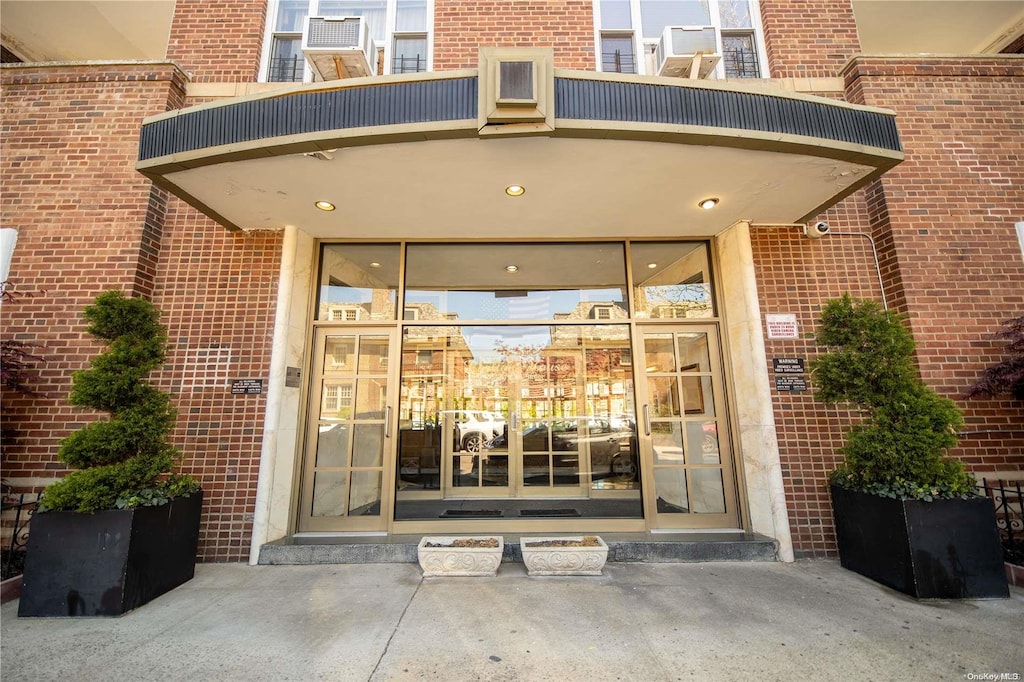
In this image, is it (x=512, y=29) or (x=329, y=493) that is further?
(x=512, y=29)

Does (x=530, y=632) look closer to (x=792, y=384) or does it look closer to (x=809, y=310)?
(x=792, y=384)

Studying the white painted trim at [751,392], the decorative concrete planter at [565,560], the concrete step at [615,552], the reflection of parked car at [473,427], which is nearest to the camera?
the decorative concrete planter at [565,560]

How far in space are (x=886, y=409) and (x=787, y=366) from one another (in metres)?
1.03

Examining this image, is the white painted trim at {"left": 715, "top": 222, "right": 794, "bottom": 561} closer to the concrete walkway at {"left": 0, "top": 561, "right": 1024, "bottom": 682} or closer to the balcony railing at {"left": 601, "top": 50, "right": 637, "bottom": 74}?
the concrete walkway at {"left": 0, "top": 561, "right": 1024, "bottom": 682}

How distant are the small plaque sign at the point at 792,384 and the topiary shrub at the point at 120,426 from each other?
19.9 ft

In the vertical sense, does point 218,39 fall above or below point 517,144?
above

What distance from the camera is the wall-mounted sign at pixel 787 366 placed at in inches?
183

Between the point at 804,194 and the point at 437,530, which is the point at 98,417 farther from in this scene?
the point at 804,194

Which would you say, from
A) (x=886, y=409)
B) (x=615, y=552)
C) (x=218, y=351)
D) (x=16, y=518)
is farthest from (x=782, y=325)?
(x=16, y=518)

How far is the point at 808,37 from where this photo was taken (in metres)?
5.51

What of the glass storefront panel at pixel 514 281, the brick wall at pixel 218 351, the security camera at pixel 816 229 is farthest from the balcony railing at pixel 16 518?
the security camera at pixel 816 229

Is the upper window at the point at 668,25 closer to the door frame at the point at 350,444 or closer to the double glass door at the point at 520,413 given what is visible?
the double glass door at the point at 520,413

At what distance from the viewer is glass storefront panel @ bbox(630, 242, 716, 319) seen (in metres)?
5.32

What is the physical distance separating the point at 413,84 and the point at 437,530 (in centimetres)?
445
